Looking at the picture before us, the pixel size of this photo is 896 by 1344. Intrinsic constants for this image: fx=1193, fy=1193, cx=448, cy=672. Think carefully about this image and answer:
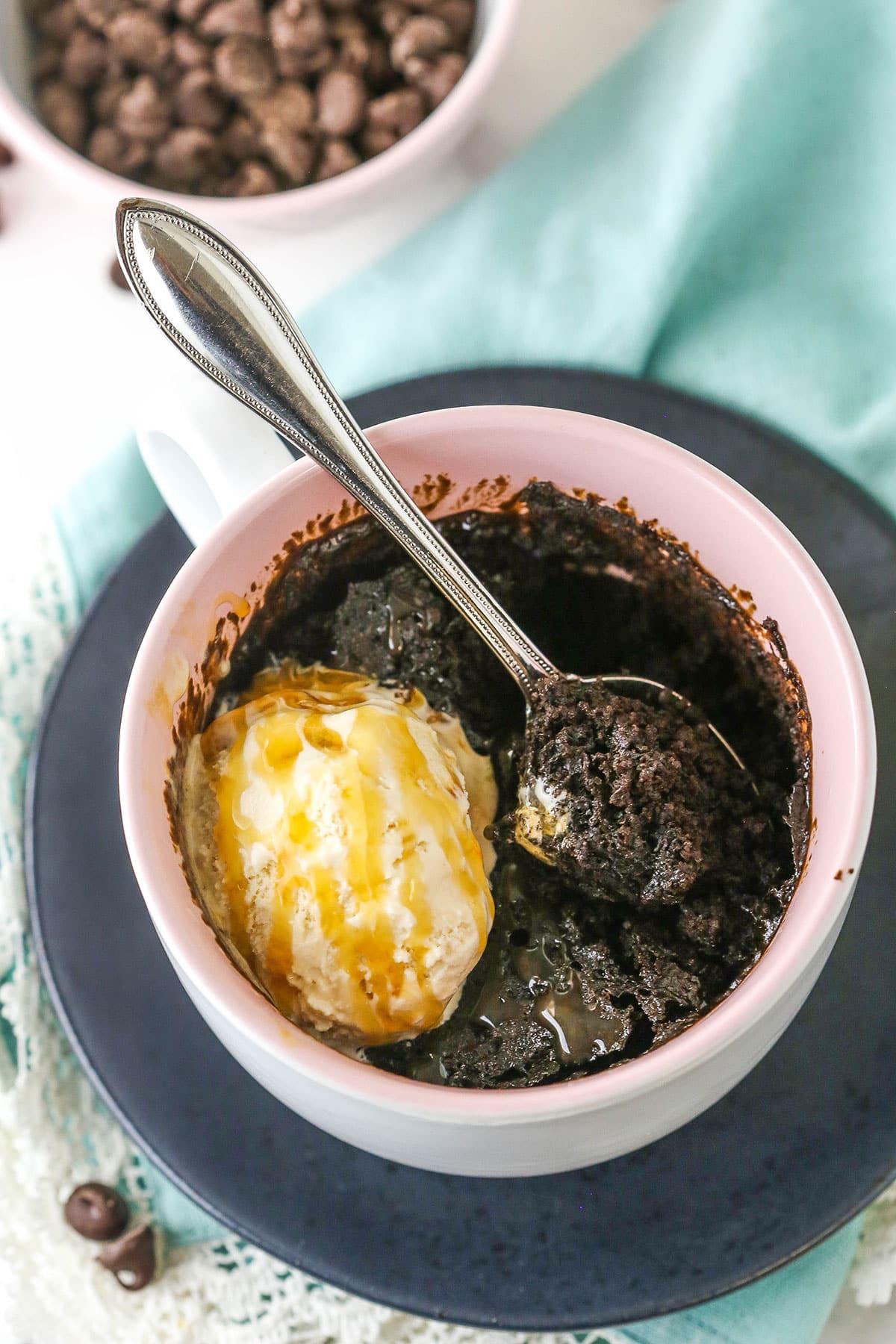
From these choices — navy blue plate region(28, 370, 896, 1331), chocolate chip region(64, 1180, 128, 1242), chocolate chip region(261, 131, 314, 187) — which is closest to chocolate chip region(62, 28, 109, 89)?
chocolate chip region(261, 131, 314, 187)

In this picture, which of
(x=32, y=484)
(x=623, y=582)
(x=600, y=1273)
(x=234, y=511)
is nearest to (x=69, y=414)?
(x=32, y=484)

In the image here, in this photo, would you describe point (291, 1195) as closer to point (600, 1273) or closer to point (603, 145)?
point (600, 1273)

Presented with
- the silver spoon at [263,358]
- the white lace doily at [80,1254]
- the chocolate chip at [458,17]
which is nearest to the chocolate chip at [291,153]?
the chocolate chip at [458,17]

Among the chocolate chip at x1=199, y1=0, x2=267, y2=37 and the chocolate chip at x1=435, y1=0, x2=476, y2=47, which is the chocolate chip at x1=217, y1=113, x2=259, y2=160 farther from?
the chocolate chip at x1=435, y1=0, x2=476, y2=47

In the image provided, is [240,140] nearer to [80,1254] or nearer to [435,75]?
[435,75]

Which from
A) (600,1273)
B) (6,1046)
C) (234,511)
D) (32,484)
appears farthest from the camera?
(32,484)

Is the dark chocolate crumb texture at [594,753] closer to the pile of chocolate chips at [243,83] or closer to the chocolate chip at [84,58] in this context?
the pile of chocolate chips at [243,83]
